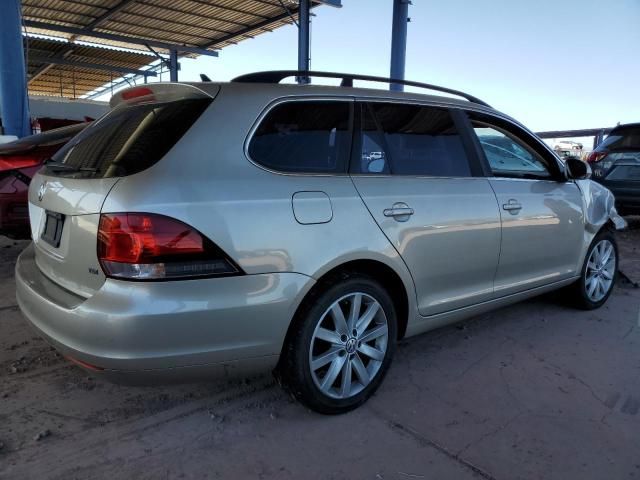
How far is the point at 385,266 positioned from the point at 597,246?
2.52 m

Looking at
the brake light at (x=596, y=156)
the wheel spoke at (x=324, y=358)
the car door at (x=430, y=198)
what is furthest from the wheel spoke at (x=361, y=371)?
the brake light at (x=596, y=156)

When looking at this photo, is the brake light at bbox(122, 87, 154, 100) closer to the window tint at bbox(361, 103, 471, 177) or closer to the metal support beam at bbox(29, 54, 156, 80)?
the window tint at bbox(361, 103, 471, 177)

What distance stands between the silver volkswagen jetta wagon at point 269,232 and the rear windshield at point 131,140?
0.03 feet

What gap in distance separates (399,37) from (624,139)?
5648 millimetres

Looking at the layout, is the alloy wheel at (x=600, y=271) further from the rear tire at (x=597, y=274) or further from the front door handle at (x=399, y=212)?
the front door handle at (x=399, y=212)

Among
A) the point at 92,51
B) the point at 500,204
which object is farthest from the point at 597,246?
the point at 92,51

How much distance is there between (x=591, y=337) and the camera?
3.76m

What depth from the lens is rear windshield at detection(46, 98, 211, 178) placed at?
2.12 m

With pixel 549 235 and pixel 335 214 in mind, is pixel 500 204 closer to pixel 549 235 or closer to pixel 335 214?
pixel 549 235

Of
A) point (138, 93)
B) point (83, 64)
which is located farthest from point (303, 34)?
point (83, 64)

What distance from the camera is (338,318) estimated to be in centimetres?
251

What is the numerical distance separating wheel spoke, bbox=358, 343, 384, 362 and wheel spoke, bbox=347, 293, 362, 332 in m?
0.14

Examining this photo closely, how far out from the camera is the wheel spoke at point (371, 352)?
2643mm

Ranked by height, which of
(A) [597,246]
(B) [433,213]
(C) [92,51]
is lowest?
(A) [597,246]
